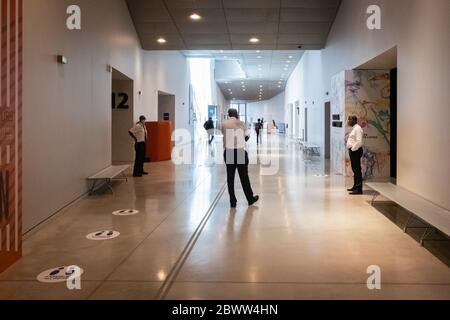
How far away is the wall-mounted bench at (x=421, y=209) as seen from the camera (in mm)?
4727

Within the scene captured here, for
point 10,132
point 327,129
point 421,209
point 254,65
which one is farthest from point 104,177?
point 254,65

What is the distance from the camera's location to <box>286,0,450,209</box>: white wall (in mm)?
5809

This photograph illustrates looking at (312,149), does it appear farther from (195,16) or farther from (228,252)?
(228,252)

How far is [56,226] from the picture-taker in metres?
6.04

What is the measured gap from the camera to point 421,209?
18.0 ft

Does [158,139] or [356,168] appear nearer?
[356,168]

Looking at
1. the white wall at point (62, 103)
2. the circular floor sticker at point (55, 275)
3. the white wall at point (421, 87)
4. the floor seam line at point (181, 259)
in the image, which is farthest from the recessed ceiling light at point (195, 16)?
the circular floor sticker at point (55, 275)

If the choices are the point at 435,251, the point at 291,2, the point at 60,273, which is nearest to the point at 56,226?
the point at 60,273

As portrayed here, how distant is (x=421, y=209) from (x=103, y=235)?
149 inches

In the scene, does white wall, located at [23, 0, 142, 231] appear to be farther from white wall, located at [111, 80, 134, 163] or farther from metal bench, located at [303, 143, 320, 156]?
metal bench, located at [303, 143, 320, 156]

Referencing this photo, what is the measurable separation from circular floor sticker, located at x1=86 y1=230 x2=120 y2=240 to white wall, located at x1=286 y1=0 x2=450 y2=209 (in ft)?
13.3

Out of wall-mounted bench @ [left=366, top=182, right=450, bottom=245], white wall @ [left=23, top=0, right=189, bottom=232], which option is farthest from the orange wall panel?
wall-mounted bench @ [left=366, top=182, right=450, bottom=245]

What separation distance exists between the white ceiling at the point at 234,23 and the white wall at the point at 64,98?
1338 millimetres
